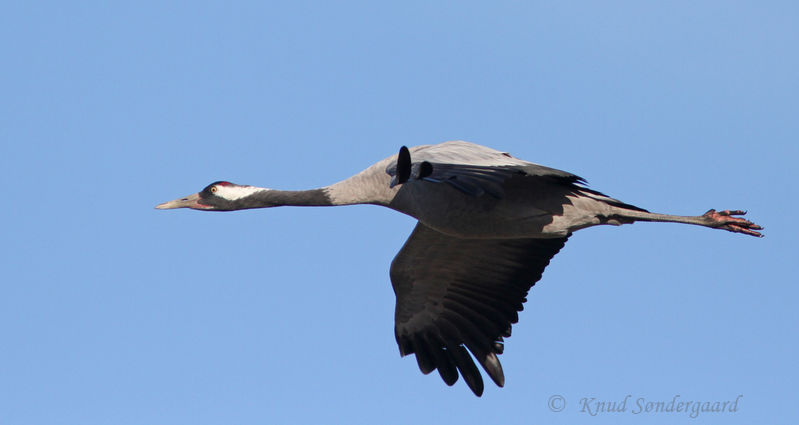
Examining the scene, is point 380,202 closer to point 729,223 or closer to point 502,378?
point 502,378

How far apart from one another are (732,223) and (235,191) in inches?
196

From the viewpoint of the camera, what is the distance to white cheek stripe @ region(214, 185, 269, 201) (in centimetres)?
1074

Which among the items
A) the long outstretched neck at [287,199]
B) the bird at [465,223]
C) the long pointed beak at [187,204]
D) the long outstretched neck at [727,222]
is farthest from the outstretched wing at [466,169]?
the long pointed beak at [187,204]

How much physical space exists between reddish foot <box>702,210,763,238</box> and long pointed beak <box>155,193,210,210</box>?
5090 millimetres

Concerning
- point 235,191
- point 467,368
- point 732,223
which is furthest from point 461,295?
point 732,223

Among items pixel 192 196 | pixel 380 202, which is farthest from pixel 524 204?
pixel 192 196

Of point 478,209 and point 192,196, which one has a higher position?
point 192,196

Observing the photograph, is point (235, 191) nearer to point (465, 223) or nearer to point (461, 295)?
point (465, 223)

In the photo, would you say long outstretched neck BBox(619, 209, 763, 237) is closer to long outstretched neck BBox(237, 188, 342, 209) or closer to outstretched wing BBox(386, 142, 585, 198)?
outstretched wing BBox(386, 142, 585, 198)

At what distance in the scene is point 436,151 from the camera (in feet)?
31.9

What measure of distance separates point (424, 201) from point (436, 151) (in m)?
0.47

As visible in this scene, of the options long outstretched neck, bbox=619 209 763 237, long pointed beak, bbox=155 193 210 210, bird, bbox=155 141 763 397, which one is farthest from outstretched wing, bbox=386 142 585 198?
long pointed beak, bbox=155 193 210 210

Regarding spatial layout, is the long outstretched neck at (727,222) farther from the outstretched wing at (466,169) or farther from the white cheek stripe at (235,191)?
the white cheek stripe at (235,191)

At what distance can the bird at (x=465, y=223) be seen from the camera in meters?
9.35
